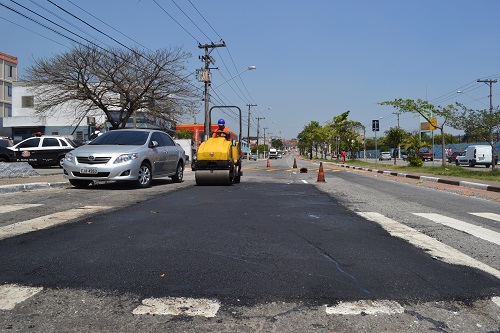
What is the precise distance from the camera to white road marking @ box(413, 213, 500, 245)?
17.9 feet

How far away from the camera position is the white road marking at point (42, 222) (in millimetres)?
5199

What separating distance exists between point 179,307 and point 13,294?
1255 millimetres

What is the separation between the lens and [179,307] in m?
2.84

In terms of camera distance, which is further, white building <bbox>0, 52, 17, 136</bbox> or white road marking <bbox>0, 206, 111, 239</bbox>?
white building <bbox>0, 52, 17, 136</bbox>

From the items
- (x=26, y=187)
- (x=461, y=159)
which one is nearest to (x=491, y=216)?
(x=26, y=187)

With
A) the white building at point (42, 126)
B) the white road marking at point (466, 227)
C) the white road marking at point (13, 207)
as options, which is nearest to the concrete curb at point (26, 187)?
the white road marking at point (13, 207)

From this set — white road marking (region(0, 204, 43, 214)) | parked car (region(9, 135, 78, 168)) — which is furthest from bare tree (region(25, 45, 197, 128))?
white road marking (region(0, 204, 43, 214))

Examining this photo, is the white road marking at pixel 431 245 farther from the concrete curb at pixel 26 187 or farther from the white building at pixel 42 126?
the white building at pixel 42 126

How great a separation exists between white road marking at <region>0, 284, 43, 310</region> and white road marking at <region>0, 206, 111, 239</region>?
78.3 inches

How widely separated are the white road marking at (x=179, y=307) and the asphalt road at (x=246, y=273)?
0.05m

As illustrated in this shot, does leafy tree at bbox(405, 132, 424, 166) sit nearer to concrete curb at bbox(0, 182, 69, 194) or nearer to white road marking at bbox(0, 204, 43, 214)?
concrete curb at bbox(0, 182, 69, 194)

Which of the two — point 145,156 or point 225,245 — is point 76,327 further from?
point 145,156

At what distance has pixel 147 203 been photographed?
7910 millimetres

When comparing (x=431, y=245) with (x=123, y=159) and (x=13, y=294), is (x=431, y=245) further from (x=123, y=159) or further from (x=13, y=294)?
(x=123, y=159)
